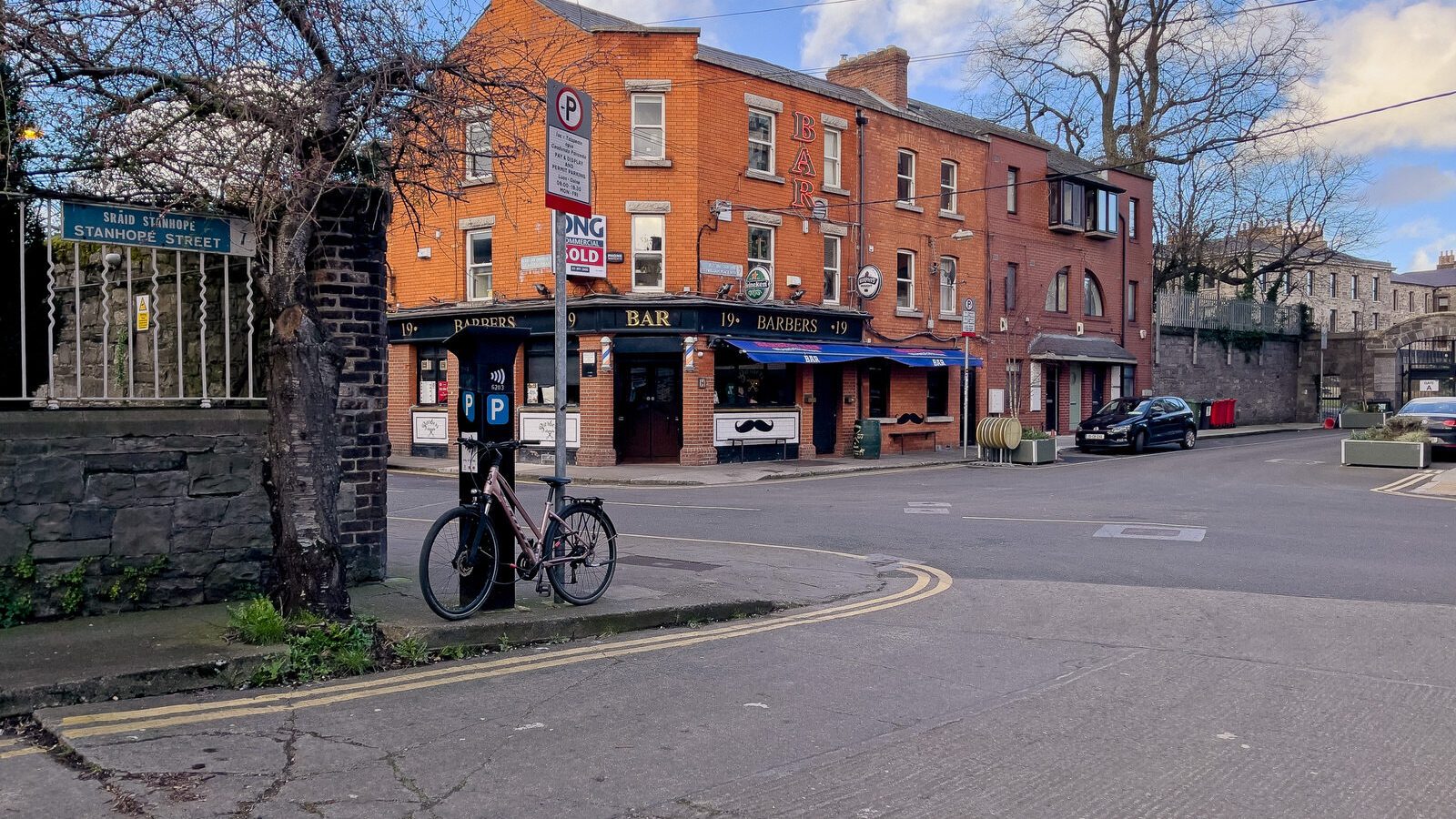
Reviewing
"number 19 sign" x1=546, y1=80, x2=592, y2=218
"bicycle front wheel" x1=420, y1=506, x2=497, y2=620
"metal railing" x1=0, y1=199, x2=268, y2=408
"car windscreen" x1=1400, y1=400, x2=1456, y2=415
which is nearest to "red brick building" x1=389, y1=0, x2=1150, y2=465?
"car windscreen" x1=1400, y1=400, x2=1456, y2=415

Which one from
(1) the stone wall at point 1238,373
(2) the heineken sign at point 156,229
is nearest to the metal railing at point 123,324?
(2) the heineken sign at point 156,229

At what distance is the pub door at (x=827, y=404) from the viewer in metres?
27.7

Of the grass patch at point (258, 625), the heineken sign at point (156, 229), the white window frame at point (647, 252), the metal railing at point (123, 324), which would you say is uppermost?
the white window frame at point (647, 252)

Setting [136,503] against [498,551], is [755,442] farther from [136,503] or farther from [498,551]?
[136,503]

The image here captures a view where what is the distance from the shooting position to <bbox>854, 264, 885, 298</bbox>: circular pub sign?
27.8 m

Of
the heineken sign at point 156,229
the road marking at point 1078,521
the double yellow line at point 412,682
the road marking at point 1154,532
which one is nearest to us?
the double yellow line at point 412,682

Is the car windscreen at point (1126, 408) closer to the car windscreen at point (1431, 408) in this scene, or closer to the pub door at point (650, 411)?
the car windscreen at point (1431, 408)

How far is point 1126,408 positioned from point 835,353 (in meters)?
9.51

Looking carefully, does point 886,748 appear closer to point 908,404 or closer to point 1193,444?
point 908,404

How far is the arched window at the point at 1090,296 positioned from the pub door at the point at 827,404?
1325 cm

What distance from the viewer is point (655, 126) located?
80.8ft

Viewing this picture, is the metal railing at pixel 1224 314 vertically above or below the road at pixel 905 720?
above

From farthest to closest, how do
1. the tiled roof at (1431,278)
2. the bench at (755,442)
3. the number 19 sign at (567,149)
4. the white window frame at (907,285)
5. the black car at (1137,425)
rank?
the tiled roof at (1431,278) → the white window frame at (907,285) → the black car at (1137,425) → the bench at (755,442) → the number 19 sign at (567,149)

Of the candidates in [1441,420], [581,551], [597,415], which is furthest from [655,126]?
[1441,420]
